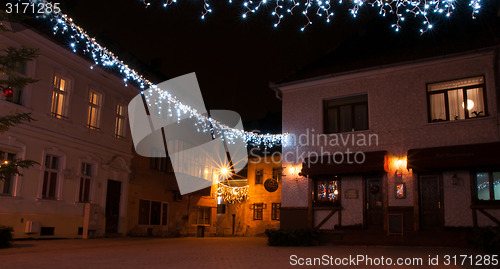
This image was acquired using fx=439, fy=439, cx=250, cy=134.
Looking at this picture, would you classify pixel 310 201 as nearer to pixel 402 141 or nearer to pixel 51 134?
pixel 402 141

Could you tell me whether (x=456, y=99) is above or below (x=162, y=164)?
above

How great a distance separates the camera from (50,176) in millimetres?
15195

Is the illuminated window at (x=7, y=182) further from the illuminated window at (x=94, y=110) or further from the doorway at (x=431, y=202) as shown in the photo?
the doorway at (x=431, y=202)

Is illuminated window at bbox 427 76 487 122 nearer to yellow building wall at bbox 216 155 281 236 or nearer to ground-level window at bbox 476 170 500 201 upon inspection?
ground-level window at bbox 476 170 500 201

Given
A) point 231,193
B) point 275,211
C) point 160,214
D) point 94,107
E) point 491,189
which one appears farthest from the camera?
point 275,211

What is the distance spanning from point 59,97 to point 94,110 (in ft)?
6.17

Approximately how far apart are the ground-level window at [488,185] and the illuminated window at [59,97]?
13892 millimetres

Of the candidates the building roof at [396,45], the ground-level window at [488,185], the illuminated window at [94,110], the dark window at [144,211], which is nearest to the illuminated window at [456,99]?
the building roof at [396,45]

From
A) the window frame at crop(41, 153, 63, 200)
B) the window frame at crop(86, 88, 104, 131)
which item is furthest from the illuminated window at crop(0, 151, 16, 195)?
the window frame at crop(86, 88, 104, 131)

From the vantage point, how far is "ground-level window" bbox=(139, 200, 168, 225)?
20141mm

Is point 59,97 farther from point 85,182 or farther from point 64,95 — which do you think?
point 85,182

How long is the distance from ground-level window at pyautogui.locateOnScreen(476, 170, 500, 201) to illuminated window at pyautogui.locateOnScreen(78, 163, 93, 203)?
44.5 ft

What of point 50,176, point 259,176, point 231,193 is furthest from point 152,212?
point 259,176

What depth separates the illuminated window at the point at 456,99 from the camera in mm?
13469
